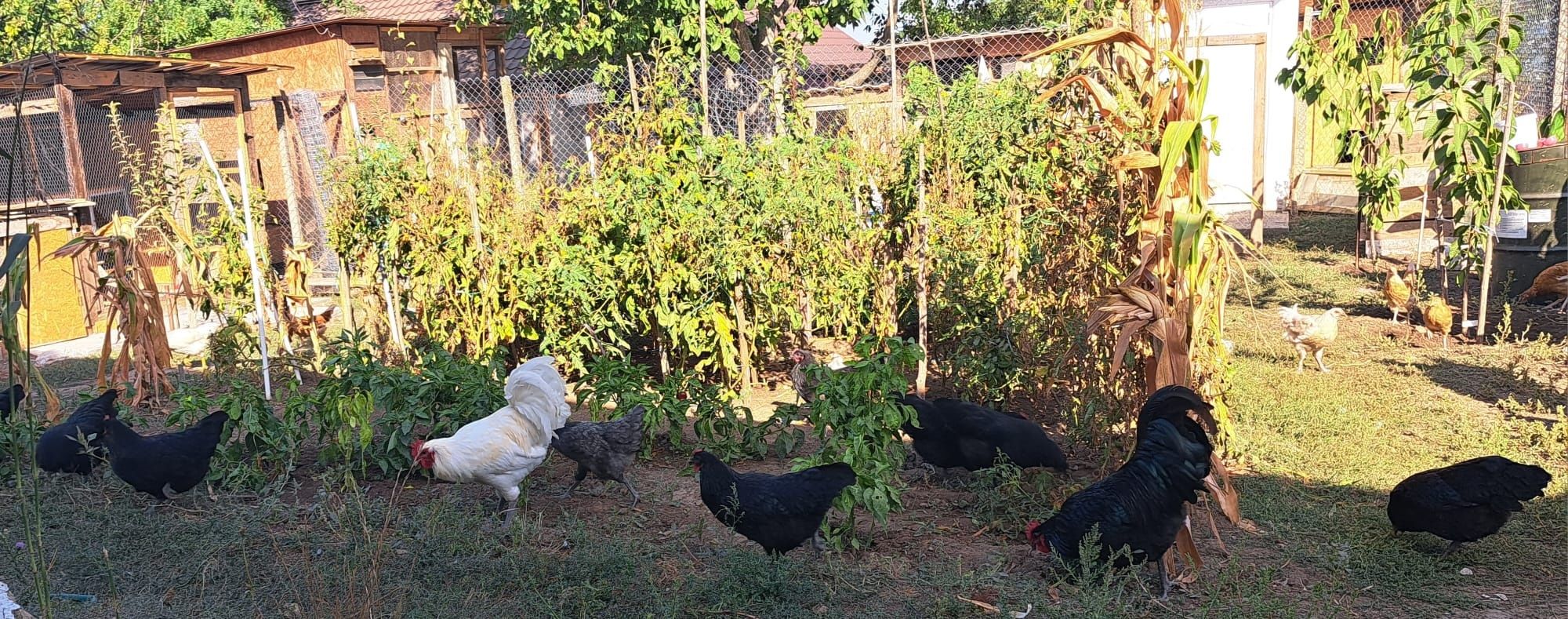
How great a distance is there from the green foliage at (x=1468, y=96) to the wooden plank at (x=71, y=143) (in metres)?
11.5

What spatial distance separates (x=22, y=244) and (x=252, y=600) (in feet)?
7.44

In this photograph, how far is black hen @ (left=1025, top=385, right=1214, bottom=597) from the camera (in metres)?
3.90

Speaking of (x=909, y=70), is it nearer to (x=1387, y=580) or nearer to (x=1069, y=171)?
(x=1069, y=171)

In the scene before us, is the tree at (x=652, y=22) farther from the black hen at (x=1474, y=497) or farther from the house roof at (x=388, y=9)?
the black hen at (x=1474, y=497)

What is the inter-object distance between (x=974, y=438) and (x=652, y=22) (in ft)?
26.2

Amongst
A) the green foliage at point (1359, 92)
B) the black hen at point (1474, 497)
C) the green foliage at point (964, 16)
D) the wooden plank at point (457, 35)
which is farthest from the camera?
the green foliage at point (964, 16)

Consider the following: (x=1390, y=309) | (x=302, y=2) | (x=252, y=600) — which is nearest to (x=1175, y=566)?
(x=252, y=600)

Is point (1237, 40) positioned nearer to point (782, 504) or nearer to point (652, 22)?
point (652, 22)

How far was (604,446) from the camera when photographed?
5.12 metres

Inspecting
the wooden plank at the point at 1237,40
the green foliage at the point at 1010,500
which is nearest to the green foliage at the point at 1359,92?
the wooden plank at the point at 1237,40

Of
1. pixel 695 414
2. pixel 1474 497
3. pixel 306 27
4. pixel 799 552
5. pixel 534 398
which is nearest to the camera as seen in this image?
pixel 1474 497

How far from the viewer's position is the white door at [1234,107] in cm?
1396

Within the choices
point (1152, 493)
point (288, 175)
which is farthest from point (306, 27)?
point (1152, 493)

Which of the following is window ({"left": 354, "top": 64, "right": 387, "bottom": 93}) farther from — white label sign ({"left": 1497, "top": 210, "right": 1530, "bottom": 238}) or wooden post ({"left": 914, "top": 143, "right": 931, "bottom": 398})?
white label sign ({"left": 1497, "top": 210, "right": 1530, "bottom": 238})
